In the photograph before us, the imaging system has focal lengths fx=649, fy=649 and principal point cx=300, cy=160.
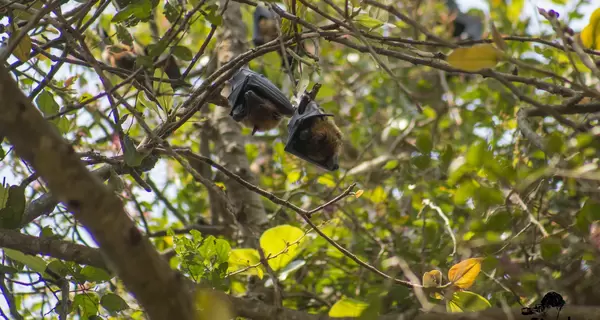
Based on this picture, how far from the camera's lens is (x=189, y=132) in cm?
271

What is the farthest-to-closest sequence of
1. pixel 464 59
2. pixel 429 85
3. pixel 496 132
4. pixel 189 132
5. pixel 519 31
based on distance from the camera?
pixel 429 85 → pixel 519 31 → pixel 189 132 → pixel 496 132 → pixel 464 59

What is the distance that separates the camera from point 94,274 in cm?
141

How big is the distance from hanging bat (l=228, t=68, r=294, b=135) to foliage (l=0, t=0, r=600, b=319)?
3.4 inches

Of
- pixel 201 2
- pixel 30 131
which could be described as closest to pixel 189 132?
pixel 201 2

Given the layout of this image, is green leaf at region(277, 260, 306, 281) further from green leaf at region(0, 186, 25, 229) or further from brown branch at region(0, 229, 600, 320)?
green leaf at region(0, 186, 25, 229)

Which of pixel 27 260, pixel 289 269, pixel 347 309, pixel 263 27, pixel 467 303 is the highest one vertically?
pixel 263 27

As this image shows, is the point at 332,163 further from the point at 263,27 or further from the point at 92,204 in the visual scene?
the point at 263,27

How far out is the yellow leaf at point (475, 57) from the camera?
106cm

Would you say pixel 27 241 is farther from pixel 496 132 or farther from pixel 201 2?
pixel 496 132

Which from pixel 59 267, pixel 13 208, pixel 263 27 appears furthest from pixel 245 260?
pixel 263 27

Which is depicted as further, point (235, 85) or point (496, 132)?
point (496, 132)

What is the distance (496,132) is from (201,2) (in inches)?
58.0

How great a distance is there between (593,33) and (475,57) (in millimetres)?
320

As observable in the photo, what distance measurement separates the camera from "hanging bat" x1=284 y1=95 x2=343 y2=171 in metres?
1.49
